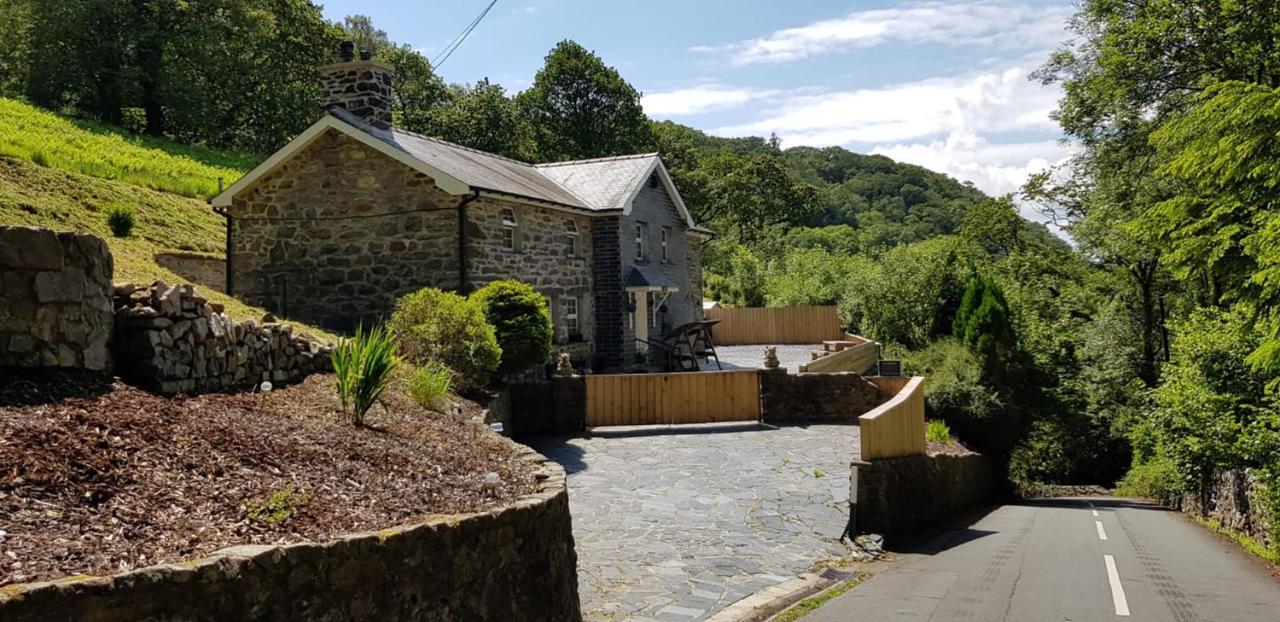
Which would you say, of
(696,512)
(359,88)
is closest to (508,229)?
(359,88)

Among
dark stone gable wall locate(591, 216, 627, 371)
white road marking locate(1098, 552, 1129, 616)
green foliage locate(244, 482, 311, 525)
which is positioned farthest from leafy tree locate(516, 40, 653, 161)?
green foliage locate(244, 482, 311, 525)

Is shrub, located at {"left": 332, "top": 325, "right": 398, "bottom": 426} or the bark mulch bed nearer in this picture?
the bark mulch bed

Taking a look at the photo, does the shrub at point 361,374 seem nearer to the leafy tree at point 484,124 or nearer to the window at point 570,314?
the window at point 570,314

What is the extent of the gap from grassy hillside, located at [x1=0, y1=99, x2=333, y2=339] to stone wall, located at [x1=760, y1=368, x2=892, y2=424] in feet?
30.9

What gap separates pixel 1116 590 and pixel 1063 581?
500 mm

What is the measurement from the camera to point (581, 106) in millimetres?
53562

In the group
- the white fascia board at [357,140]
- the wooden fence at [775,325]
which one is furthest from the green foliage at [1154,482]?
the white fascia board at [357,140]

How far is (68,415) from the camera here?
5164 mm

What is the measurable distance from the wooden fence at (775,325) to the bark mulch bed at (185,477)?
106ft

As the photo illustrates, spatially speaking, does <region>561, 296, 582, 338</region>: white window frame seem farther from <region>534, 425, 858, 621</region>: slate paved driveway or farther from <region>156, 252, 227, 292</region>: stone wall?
<region>156, 252, 227, 292</region>: stone wall

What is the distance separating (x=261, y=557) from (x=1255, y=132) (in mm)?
11555

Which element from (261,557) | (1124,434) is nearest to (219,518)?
(261,557)

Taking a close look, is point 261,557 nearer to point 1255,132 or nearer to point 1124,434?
point 1255,132

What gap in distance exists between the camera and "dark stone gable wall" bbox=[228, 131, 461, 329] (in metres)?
19.5
